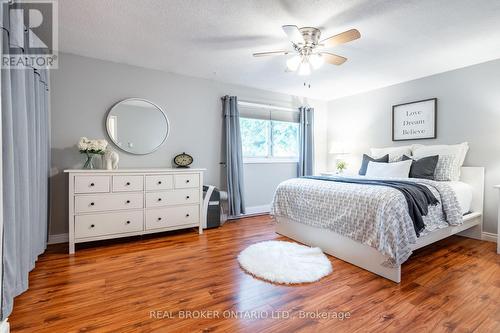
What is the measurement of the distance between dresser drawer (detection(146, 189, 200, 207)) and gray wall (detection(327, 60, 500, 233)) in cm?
331

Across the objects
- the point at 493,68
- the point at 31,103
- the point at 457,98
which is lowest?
the point at 31,103

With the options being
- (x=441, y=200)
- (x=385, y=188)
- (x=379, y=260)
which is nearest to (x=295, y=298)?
(x=379, y=260)

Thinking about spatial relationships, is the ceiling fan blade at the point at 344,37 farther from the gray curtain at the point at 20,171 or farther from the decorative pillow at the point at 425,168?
the gray curtain at the point at 20,171

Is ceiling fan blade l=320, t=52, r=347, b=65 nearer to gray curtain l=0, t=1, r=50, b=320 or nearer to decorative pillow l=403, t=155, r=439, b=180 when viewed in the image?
decorative pillow l=403, t=155, r=439, b=180

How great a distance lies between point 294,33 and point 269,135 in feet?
8.62

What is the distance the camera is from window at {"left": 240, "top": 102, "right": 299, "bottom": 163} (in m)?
4.46

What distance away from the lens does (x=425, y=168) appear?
3158 mm

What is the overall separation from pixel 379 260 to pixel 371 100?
3302mm

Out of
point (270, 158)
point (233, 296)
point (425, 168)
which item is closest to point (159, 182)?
point (233, 296)

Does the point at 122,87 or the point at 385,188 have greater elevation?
the point at 122,87

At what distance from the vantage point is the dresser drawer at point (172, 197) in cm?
309

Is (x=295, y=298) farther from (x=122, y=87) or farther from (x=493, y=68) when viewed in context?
(x=493, y=68)

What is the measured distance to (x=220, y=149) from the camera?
13.6 ft

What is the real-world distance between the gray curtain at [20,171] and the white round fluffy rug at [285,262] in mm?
1700
